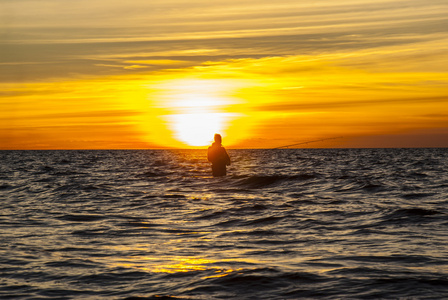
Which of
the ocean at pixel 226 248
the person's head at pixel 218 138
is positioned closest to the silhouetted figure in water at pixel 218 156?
the person's head at pixel 218 138

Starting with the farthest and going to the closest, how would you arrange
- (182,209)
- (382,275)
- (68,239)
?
(182,209) < (68,239) < (382,275)

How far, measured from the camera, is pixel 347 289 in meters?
6.80

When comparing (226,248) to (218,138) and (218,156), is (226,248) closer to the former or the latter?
(218,138)

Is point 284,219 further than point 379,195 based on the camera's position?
No

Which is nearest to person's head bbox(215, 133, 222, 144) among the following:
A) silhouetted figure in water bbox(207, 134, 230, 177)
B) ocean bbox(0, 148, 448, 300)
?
silhouetted figure in water bbox(207, 134, 230, 177)

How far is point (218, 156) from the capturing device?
22.1 metres

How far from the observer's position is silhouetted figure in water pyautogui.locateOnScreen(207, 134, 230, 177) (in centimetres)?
2150

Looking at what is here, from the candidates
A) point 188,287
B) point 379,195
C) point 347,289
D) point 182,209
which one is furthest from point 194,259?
point 379,195

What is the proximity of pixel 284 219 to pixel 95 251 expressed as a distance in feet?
16.5

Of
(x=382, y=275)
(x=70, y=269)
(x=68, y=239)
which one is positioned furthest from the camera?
(x=68, y=239)

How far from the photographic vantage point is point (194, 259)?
857 centimetres

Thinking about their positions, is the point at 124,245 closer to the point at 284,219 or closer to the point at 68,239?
the point at 68,239

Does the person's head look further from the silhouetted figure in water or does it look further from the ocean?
the ocean

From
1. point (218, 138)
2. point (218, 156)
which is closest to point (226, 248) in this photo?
point (218, 138)
